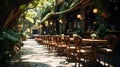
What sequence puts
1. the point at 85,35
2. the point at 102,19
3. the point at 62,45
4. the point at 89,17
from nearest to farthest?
1. the point at 62,45
2. the point at 102,19
3. the point at 85,35
4. the point at 89,17

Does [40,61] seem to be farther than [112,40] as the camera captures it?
Yes

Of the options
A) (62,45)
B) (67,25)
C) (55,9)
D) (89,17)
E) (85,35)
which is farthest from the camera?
(55,9)

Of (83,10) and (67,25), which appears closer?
(83,10)

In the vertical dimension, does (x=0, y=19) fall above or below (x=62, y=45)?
above

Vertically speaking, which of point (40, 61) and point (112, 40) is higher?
point (112, 40)

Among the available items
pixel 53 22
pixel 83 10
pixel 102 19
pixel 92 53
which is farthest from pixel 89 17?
pixel 53 22

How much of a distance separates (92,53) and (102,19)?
6.46 m

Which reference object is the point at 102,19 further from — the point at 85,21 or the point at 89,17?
the point at 89,17

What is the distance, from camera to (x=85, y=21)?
17906 millimetres

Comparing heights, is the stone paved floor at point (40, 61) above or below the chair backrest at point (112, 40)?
below

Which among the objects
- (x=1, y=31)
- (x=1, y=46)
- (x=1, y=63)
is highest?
(x=1, y=31)

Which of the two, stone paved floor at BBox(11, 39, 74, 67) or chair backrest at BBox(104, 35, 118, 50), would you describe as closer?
chair backrest at BBox(104, 35, 118, 50)

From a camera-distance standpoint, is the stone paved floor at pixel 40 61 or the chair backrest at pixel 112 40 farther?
the stone paved floor at pixel 40 61

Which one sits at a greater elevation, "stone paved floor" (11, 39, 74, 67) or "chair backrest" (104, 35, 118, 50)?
"chair backrest" (104, 35, 118, 50)
